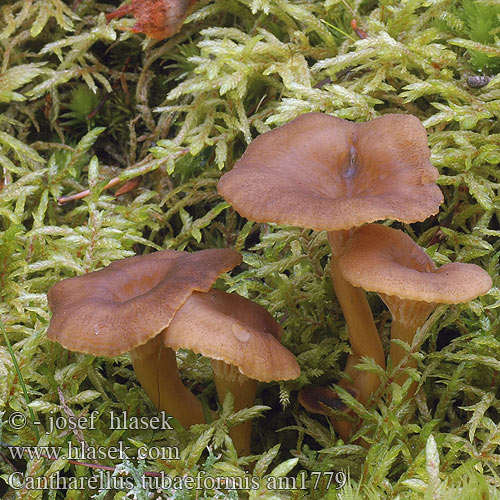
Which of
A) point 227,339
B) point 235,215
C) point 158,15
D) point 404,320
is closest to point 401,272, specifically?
point 404,320

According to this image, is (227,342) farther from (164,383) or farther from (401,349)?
(401,349)

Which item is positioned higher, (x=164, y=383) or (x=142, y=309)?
(x=142, y=309)

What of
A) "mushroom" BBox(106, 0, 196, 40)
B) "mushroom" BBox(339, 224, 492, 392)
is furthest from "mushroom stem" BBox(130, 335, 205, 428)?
"mushroom" BBox(106, 0, 196, 40)

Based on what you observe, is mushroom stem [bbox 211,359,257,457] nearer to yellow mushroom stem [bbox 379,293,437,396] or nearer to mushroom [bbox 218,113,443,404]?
mushroom [bbox 218,113,443,404]

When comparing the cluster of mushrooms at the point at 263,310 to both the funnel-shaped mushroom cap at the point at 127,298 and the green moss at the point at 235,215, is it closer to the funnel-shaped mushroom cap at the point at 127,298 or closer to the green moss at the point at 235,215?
the funnel-shaped mushroom cap at the point at 127,298

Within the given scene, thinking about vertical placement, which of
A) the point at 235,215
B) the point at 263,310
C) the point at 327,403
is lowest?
the point at 327,403

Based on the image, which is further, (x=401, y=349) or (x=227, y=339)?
(x=401, y=349)

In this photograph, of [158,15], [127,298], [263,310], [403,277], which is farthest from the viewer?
[158,15]
